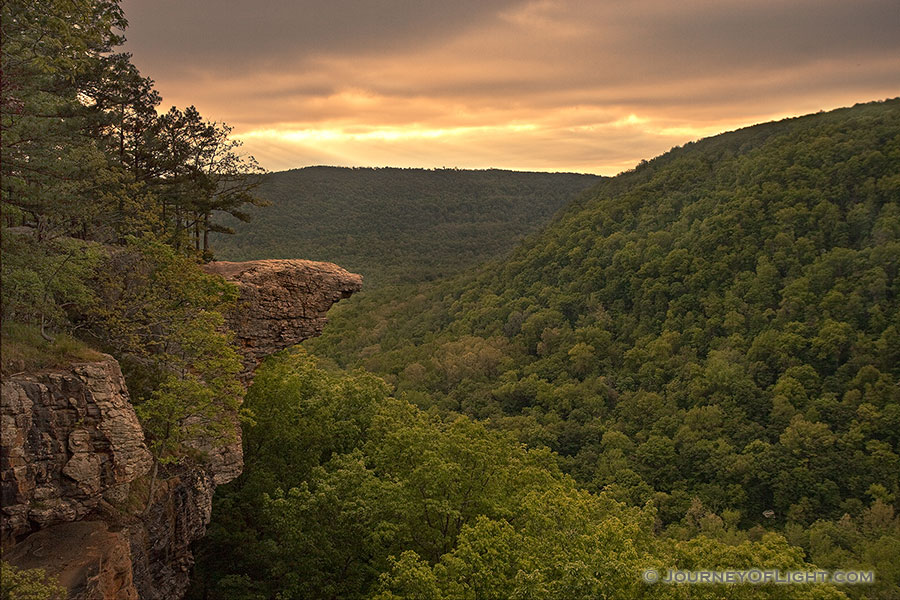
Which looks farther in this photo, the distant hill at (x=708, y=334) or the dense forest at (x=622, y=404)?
the distant hill at (x=708, y=334)

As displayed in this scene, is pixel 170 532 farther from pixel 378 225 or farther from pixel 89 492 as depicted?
pixel 378 225

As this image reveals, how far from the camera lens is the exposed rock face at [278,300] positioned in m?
22.1

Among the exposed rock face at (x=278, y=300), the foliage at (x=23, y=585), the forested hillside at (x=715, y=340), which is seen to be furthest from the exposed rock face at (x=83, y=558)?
the forested hillside at (x=715, y=340)

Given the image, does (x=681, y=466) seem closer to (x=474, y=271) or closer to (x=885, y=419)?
(x=885, y=419)

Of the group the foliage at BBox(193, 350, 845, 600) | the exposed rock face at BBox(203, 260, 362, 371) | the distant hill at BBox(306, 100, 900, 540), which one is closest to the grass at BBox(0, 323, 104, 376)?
the exposed rock face at BBox(203, 260, 362, 371)

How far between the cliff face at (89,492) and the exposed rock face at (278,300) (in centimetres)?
591

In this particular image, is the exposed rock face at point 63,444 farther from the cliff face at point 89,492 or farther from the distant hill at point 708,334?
the distant hill at point 708,334

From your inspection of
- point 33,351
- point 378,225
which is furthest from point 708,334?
point 378,225

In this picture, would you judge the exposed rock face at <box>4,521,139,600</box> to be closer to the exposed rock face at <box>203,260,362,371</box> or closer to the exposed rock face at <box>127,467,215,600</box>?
the exposed rock face at <box>127,467,215,600</box>

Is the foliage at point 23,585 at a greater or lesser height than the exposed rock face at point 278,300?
lesser

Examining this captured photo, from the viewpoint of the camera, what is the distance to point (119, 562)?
1323 centimetres

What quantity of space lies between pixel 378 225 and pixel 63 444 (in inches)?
5967

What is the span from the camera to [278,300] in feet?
75.7

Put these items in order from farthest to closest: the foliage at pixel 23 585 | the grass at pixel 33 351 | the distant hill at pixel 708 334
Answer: the distant hill at pixel 708 334 < the grass at pixel 33 351 < the foliage at pixel 23 585
